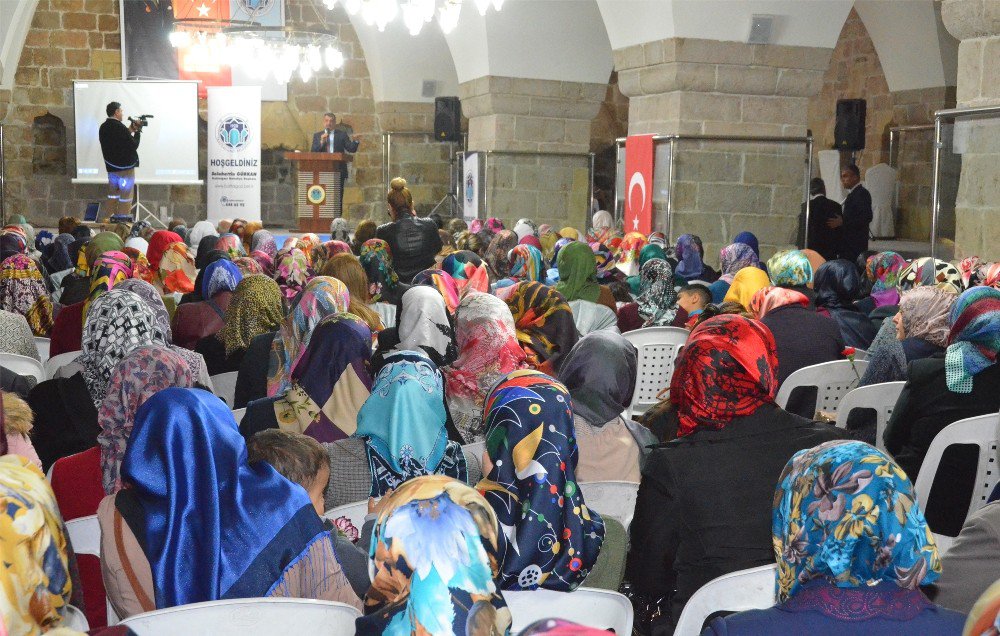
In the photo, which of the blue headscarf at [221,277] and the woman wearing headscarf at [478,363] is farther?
the blue headscarf at [221,277]

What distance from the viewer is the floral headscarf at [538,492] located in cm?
198

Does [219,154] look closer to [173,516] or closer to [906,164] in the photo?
[906,164]

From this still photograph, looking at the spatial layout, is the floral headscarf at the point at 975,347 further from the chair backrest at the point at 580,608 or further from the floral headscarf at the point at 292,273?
the floral headscarf at the point at 292,273

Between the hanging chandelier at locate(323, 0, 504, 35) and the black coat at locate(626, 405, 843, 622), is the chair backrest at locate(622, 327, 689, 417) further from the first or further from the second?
the hanging chandelier at locate(323, 0, 504, 35)

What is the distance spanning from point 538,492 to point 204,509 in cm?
62

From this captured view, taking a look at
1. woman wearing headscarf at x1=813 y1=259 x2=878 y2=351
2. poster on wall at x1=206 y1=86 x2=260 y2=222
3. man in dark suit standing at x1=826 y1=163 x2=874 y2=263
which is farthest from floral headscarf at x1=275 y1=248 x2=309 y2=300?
poster on wall at x1=206 y1=86 x2=260 y2=222

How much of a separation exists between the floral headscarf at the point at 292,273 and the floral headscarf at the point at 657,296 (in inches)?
69.4

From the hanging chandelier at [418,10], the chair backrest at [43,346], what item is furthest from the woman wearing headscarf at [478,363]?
the hanging chandelier at [418,10]

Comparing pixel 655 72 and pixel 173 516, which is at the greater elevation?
pixel 655 72

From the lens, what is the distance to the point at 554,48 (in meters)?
11.1

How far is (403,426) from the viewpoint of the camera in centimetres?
243

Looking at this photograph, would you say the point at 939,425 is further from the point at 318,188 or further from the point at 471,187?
the point at 318,188

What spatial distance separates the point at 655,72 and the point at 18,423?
6849 millimetres

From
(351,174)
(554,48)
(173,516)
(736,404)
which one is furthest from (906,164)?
(173,516)
